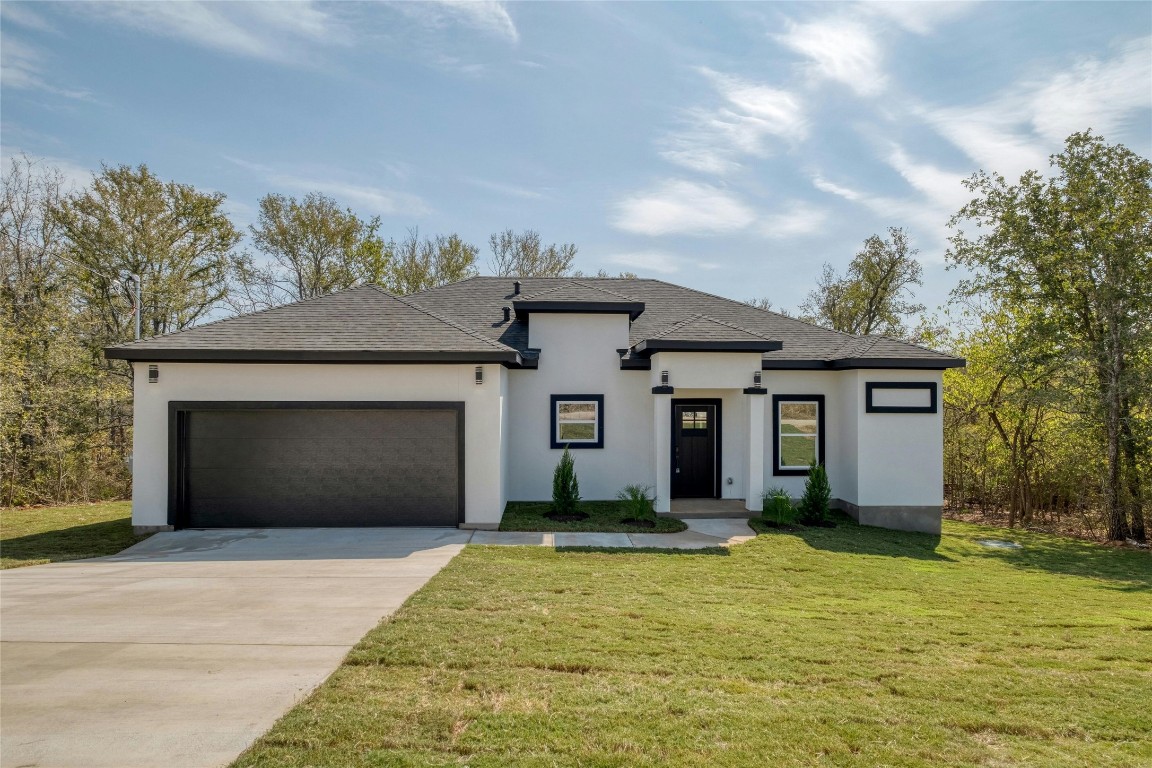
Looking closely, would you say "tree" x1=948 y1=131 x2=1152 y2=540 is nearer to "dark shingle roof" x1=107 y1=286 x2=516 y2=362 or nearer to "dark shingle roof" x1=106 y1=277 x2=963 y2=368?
"dark shingle roof" x1=106 y1=277 x2=963 y2=368

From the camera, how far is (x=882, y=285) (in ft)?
93.7

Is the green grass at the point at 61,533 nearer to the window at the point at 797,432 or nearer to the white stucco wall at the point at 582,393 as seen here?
the white stucco wall at the point at 582,393

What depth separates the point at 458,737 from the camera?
3.42 m

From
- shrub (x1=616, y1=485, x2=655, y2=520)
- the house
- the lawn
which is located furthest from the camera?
shrub (x1=616, y1=485, x2=655, y2=520)

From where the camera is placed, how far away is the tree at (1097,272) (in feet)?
39.9

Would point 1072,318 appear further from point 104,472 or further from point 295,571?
point 104,472

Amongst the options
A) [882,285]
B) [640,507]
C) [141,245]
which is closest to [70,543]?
[640,507]

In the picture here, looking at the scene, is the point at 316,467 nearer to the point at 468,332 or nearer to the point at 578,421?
the point at 468,332

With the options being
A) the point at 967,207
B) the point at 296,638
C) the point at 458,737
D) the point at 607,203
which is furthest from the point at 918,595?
the point at 607,203

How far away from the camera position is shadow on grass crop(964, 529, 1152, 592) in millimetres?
9227

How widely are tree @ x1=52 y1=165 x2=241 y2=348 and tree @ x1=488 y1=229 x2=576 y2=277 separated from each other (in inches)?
477

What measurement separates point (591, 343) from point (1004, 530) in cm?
1019

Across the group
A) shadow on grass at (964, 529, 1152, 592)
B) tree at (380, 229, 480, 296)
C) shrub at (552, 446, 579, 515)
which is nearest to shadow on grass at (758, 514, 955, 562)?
shadow on grass at (964, 529, 1152, 592)

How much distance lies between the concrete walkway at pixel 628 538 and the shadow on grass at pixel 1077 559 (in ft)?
15.4
